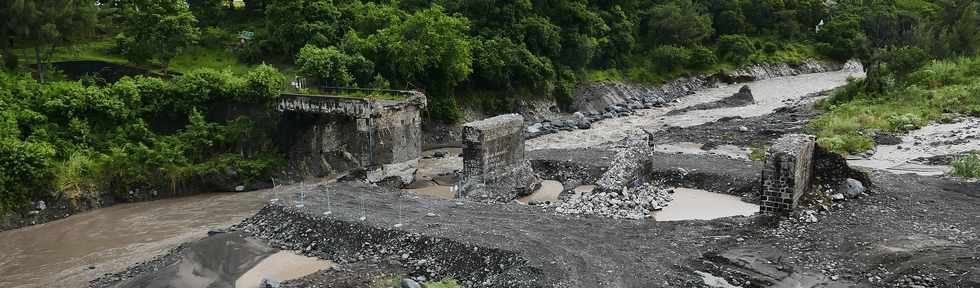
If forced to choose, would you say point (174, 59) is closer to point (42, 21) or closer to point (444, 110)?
point (42, 21)

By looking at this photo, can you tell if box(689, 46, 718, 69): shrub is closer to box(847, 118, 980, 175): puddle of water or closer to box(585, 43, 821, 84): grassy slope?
box(585, 43, 821, 84): grassy slope

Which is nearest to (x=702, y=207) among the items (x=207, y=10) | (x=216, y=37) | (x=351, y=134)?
(x=351, y=134)

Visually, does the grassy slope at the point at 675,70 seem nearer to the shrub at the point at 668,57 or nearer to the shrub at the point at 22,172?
the shrub at the point at 668,57

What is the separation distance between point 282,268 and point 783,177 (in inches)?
583

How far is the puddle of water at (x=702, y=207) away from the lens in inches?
953

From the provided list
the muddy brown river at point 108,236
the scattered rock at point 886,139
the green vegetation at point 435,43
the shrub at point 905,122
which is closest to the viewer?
the muddy brown river at point 108,236

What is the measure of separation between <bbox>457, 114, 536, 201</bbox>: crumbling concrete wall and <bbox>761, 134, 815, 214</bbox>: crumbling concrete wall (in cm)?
995

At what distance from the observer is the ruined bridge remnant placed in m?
30.7

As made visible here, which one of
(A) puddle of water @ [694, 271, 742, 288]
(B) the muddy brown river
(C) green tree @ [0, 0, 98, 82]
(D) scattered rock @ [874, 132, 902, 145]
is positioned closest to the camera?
(A) puddle of water @ [694, 271, 742, 288]

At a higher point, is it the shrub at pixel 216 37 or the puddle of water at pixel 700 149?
the shrub at pixel 216 37

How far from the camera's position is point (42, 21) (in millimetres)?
32250

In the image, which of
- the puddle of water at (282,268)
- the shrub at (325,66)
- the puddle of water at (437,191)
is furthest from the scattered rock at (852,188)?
the shrub at (325,66)

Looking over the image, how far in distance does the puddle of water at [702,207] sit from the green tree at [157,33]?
1025 inches

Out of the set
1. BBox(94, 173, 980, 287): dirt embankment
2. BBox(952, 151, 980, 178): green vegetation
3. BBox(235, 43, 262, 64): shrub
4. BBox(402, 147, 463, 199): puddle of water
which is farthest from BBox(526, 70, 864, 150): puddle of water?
BBox(235, 43, 262, 64): shrub
